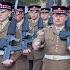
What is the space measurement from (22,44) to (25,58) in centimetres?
35

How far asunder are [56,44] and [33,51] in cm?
219

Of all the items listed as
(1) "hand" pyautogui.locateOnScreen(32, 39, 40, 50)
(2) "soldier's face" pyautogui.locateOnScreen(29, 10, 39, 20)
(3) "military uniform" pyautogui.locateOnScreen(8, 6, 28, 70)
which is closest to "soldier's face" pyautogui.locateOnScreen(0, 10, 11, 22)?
(3) "military uniform" pyautogui.locateOnScreen(8, 6, 28, 70)

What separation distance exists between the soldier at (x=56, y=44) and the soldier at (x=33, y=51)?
0.87 metres

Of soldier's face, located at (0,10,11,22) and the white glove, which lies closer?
the white glove

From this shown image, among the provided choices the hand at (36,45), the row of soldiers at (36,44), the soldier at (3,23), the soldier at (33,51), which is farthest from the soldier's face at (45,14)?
the hand at (36,45)

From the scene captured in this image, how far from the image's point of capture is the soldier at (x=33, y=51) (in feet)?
32.8

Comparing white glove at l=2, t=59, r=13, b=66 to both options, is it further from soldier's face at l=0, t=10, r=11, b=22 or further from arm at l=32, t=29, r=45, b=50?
soldier's face at l=0, t=10, r=11, b=22

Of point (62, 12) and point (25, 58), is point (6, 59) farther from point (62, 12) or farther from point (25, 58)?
point (62, 12)

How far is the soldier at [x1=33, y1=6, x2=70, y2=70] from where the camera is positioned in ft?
26.1

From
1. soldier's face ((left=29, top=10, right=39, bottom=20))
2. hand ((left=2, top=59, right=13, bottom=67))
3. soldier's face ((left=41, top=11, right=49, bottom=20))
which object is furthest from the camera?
soldier's face ((left=41, top=11, right=49, bottom=20))

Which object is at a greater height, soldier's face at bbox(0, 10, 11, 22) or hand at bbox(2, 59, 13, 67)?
soldier's face at bbox(0, 10, 11, 22)

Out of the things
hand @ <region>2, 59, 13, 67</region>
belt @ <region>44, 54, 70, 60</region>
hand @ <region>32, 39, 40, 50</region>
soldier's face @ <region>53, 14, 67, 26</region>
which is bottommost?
hand @ <region>2, 59, 13, 67</region>

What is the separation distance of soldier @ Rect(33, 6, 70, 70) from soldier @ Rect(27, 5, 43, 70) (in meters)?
0.87

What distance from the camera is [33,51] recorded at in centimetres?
1011
